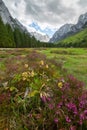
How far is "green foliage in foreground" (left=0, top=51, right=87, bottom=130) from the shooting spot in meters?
6.18

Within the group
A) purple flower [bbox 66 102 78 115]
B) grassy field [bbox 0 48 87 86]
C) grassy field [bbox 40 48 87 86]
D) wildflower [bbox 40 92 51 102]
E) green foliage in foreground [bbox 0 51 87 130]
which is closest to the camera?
green foliage in foreground [bbox 0 51 87 130]

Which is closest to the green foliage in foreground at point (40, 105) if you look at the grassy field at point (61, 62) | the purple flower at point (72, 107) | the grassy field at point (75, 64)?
the purple flower at point (72, 107)

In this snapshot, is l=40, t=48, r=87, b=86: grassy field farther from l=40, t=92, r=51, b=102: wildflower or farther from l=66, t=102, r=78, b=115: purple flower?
l=66, t=102, r=78, b=115: purple flower

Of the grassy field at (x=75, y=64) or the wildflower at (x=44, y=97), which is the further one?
the grassy field at (x=75, y=64)

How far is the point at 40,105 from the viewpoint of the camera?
275 inches

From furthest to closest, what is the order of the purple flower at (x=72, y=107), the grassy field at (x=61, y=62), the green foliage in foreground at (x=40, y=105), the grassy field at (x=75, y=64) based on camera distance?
the grassy field at (x=75, y=64), the grassy field at (x=61, y=62), the purple flower at (x=72, y=107), the green foliage in foreground at (x=40, y=105)

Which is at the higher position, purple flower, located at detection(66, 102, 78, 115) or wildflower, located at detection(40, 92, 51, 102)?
wildflower, located at detection(40, 92, 51, 102)

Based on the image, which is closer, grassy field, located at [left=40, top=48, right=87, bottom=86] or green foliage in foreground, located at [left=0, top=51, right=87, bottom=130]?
green foliage in foreground, located at [left=0, top=51, right=87, bottom=130]

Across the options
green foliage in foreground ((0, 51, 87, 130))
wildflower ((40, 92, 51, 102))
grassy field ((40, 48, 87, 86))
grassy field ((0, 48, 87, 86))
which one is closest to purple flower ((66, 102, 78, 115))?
green foliage in foreground ((0, 51, 87, 130))

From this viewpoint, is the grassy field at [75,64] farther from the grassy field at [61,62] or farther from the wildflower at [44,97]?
the wildflower at [44,97]

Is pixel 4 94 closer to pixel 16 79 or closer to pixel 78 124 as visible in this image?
pixel 16 79

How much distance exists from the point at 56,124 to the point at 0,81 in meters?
3.58

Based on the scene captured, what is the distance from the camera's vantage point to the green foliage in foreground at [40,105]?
6.18m

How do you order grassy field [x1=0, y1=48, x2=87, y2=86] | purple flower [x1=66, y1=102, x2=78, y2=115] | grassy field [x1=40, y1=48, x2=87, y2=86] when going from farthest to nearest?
grassy field [x1=40, y1=48, x2=87, y2=86] → grassy field [x1=0, y1=48, x2=87, y2=86] → purple flower [x1=66, y1=102, x2=78, y2=115]
